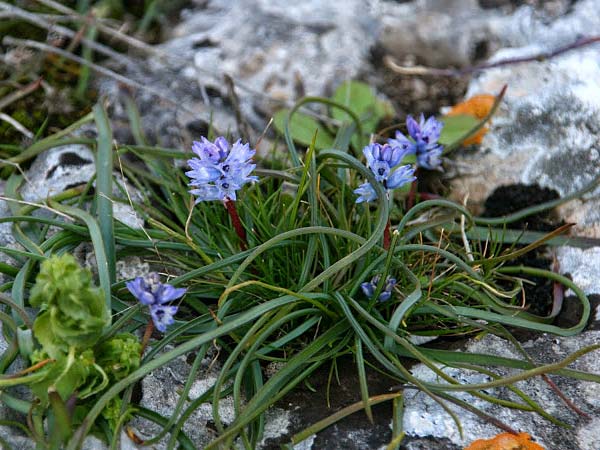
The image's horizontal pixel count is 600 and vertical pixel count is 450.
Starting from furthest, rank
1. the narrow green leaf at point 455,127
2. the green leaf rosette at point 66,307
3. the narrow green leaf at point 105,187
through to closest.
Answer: the narrow green leaf at point 455,127 → the narrow green leaf at point 105,187 → the green leaf rosette at point 66,307

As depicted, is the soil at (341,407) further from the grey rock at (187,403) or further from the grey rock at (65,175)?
the grey rock at (65,175)

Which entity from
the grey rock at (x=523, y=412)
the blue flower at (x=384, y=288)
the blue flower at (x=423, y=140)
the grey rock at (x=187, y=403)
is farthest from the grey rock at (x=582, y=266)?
the grey rock at (x=187, y=403)

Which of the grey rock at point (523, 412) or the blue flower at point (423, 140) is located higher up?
the blue flower at point (423, 140)

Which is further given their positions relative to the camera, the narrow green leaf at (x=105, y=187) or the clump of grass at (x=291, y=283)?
the narrow green leaf at (x=105, y=187)

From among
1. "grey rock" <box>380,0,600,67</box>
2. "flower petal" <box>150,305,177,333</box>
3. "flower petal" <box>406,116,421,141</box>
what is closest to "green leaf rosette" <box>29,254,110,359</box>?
"flower petal" <box>150,305,177,333</box>

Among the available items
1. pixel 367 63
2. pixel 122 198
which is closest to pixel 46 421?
pixel 122 198

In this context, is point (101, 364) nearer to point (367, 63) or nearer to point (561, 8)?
point (367, 63)

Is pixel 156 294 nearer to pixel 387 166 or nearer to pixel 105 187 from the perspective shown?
pixel 105 187
